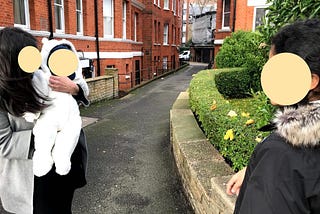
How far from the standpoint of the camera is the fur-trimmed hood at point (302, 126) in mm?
1061

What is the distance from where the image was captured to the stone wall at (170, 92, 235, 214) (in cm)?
236

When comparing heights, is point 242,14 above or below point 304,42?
above

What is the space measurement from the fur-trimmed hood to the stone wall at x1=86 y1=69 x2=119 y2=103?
8.63 meters

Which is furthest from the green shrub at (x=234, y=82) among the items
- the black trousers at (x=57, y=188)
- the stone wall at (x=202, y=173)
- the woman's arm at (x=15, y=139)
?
the woman's arm at (x=15, y=139)

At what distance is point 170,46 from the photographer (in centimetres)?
2741

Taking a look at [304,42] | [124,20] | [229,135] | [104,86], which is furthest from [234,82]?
[124,20]

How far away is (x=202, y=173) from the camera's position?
2.89 metres

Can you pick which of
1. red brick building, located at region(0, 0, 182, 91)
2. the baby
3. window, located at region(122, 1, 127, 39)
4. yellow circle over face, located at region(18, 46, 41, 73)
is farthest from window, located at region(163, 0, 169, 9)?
yellow circle over face, located at region(18, 46, 41, 73)

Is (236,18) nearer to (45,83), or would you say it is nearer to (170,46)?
(170,46)

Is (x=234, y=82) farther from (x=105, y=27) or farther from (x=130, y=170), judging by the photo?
(x=105, y=27)

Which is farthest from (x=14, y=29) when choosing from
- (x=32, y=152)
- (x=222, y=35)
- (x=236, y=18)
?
(x=222, y=35)

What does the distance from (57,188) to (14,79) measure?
87 centimetres

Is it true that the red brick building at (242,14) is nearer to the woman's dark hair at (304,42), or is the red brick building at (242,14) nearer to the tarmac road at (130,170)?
the tarmac road at (130,170)

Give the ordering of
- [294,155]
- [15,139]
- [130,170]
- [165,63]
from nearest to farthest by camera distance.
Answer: [294,155], [15,139], [130,170], [165,63]
